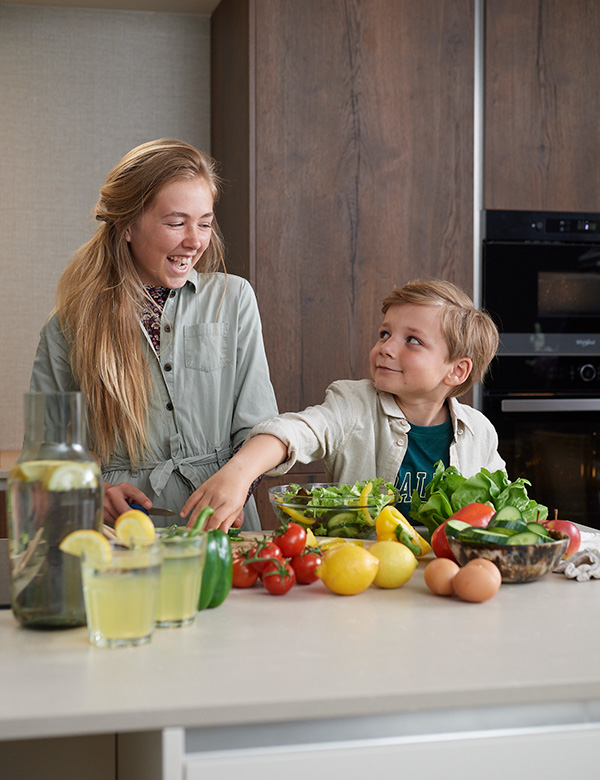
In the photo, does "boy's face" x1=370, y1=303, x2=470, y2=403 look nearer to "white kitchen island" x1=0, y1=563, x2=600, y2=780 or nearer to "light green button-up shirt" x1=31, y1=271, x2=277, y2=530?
"light green button-up shirt" x1=31, y1=271, x2=277, y2=530

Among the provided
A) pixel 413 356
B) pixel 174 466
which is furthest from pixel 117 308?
pixel 413 356

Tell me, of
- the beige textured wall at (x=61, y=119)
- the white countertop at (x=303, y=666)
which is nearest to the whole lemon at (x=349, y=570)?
the white countertop at (x=303, y=666)

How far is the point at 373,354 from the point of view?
5.84 ft

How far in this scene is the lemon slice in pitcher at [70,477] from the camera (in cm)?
96

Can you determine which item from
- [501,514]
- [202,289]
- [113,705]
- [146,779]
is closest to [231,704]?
[113,705]

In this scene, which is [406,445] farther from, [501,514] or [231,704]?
[231,704]

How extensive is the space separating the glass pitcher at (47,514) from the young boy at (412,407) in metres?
0.76

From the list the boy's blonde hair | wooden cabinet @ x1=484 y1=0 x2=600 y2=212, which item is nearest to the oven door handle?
wooden cabinet @ x1=484 y1=0 x2=600 y2=212

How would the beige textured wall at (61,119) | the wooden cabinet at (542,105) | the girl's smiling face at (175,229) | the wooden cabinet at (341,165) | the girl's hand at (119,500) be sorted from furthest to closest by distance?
the beige textured wall at (61,119), the wooden cabinet at (542,105), the wooden cabinet at (341,165), the girl's smiling face at (175,229), the girl's hand at (119,500)

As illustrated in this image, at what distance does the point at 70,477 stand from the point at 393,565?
0.44m

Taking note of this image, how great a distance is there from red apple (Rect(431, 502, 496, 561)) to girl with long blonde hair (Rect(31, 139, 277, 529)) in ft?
2.43

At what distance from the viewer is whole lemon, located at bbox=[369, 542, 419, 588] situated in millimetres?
1140

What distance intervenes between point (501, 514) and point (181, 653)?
555mm

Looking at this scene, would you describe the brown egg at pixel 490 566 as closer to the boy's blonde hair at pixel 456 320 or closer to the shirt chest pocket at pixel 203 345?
the boy's blonde hair at pixel 456 320
